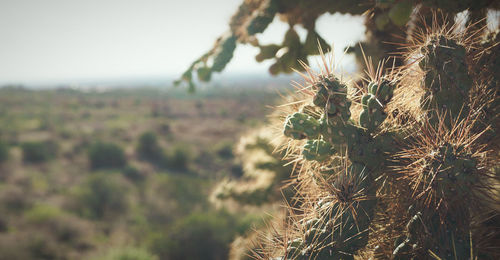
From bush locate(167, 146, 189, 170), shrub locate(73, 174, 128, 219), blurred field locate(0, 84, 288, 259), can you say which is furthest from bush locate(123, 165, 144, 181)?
shrub locate(73, 174, 128, 219)

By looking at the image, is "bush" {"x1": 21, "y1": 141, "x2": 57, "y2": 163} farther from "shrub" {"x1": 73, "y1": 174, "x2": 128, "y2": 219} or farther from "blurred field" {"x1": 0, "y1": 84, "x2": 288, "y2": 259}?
"shrub" {"x1": 73, "y1": 174, "x2": 128, "y2": 219}

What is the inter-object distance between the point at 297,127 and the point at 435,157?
→ 1.66 feet

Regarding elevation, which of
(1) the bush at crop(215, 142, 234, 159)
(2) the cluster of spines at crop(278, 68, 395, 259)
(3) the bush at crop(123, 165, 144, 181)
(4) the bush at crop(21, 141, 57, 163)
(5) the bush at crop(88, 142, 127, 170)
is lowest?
(1) the bush at crop(215, 142, 234, 159)

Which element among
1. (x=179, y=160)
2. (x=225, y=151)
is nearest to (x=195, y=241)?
(x=179, y=160)

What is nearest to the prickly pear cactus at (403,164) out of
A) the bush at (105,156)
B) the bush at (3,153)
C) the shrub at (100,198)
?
the shrub at (100,198)

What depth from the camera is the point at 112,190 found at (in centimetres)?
1432

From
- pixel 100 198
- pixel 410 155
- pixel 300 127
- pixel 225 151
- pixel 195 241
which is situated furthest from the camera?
pixel 225 151

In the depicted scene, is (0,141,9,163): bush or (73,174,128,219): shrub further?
(0,141,9,163): bush

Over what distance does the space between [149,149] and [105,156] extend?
375 cm

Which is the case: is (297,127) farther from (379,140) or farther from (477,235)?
(477,235)

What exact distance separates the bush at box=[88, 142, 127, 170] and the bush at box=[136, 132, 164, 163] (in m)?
2.35

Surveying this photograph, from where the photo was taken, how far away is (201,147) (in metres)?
26.7

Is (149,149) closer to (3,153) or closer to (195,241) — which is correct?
(3,153)

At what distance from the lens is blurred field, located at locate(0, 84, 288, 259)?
931cm
